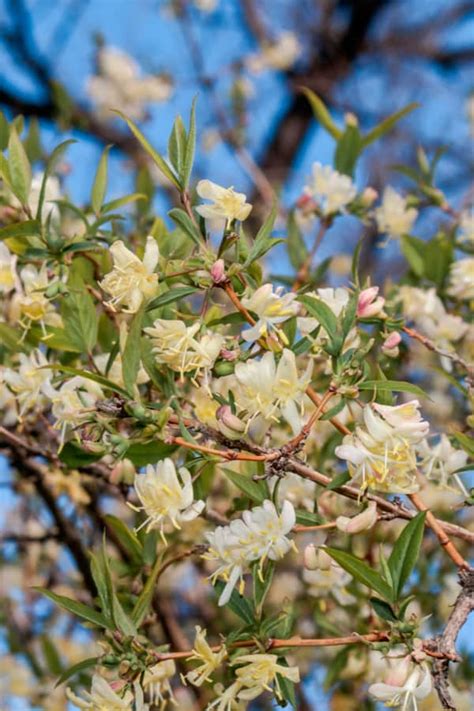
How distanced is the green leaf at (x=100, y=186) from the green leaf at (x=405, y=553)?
23.1 inches

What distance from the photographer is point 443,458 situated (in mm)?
1068

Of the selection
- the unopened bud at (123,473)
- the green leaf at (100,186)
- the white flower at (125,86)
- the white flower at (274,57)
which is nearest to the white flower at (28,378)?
the unopened bud at (123,473)

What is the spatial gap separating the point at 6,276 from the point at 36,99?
435 cm

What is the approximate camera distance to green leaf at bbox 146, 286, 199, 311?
847 millimetres

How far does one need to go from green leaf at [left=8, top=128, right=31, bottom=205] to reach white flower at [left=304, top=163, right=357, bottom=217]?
60 cm

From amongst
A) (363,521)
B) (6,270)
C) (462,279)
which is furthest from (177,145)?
(462,279)

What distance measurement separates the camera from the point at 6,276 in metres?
1.07

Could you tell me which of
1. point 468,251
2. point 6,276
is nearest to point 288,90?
point 468,251

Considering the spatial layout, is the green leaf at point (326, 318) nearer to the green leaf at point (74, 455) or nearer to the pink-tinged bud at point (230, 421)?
the pink-tinged bud at point (230, 421)

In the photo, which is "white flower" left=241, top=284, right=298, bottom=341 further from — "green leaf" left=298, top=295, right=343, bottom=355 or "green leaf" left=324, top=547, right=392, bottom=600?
"green leaf" left=324, top=547, right=392, bottom=600

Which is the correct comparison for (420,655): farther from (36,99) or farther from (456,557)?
(36,99)

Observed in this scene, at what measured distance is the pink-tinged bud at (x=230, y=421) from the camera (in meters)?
0.83

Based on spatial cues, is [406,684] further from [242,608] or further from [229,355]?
[229,355]

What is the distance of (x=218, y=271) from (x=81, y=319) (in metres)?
0.25
